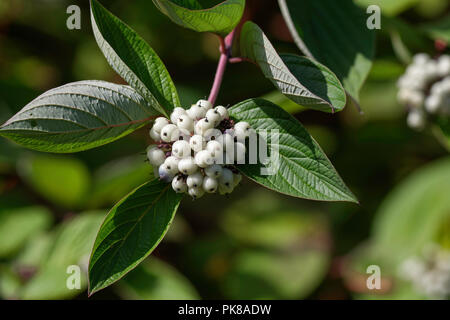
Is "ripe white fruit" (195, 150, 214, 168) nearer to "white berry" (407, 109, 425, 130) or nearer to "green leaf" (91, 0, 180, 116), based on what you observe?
"green leaf" (91, 0, 180, 116)

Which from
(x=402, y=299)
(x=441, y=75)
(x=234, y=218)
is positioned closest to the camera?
(x=441, y=75)

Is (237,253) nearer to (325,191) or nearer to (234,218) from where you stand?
(234,218)

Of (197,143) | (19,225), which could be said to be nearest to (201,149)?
(197,143)

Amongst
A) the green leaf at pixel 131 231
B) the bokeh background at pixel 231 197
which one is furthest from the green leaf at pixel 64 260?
the green leaf at pixel 131 231

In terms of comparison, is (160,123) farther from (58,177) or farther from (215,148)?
(58,177)

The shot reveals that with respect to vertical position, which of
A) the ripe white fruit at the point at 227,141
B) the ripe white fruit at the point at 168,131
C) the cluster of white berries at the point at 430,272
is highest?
the ripe white fruit at the point at 168,131

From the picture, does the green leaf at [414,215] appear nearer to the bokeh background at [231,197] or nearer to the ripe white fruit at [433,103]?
the bokeh background at [231,197]

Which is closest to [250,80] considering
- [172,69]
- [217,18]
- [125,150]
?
[172,69]
